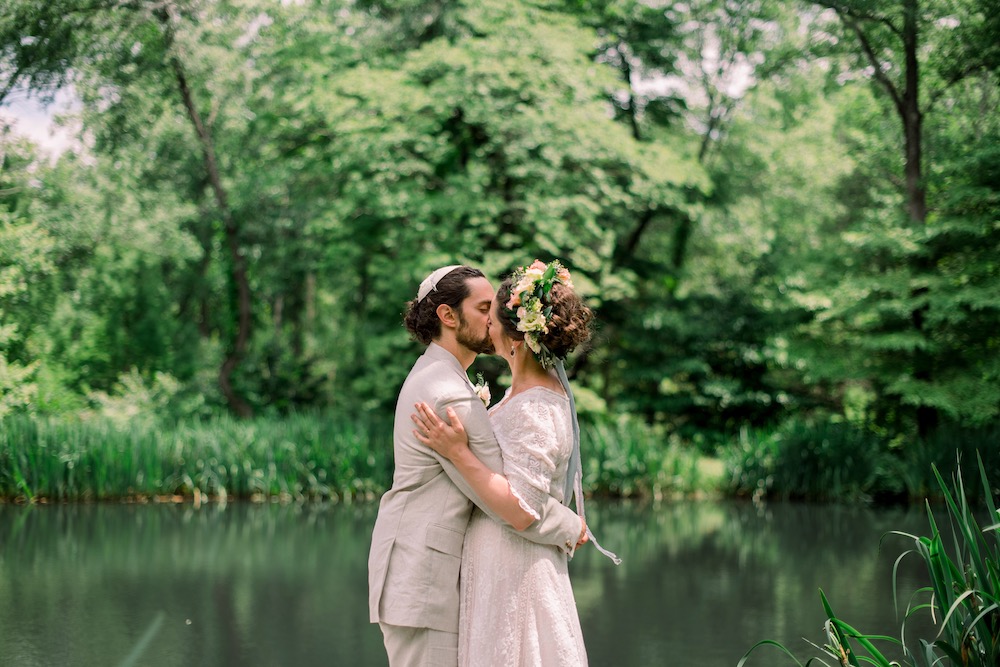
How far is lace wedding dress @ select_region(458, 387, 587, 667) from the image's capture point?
2.63 meters

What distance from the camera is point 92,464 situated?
409 inches

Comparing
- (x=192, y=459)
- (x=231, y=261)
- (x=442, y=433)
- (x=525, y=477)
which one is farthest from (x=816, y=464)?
Result: (x=442, y=433)

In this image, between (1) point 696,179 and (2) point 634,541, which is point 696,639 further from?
(1) point 696,179

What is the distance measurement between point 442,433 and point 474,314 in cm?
40

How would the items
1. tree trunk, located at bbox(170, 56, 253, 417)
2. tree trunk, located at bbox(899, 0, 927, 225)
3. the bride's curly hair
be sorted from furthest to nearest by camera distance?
tree trunk, located at bbox(170, 56, 253, 417), tree trunk, located at bbox(899, 0, 927, 225), the bride's curly hair

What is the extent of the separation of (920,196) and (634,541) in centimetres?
661

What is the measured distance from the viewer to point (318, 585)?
6590 mm

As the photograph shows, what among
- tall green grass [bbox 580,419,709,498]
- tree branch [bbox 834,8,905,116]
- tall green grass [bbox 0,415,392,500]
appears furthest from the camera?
tree branch [bbox 834,8,905,116]

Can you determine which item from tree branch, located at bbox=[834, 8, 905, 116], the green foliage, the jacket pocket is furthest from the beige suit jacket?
tree branch, located at bbox=[834, 8, 905, 116]

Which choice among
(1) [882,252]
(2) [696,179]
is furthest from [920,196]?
(2) [696,179]

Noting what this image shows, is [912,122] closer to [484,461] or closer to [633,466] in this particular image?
[633,466]

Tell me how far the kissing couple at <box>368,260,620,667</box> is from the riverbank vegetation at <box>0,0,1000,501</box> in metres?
8.53

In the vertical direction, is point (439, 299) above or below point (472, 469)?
above

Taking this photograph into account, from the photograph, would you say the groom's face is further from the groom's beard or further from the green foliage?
the green foliage
